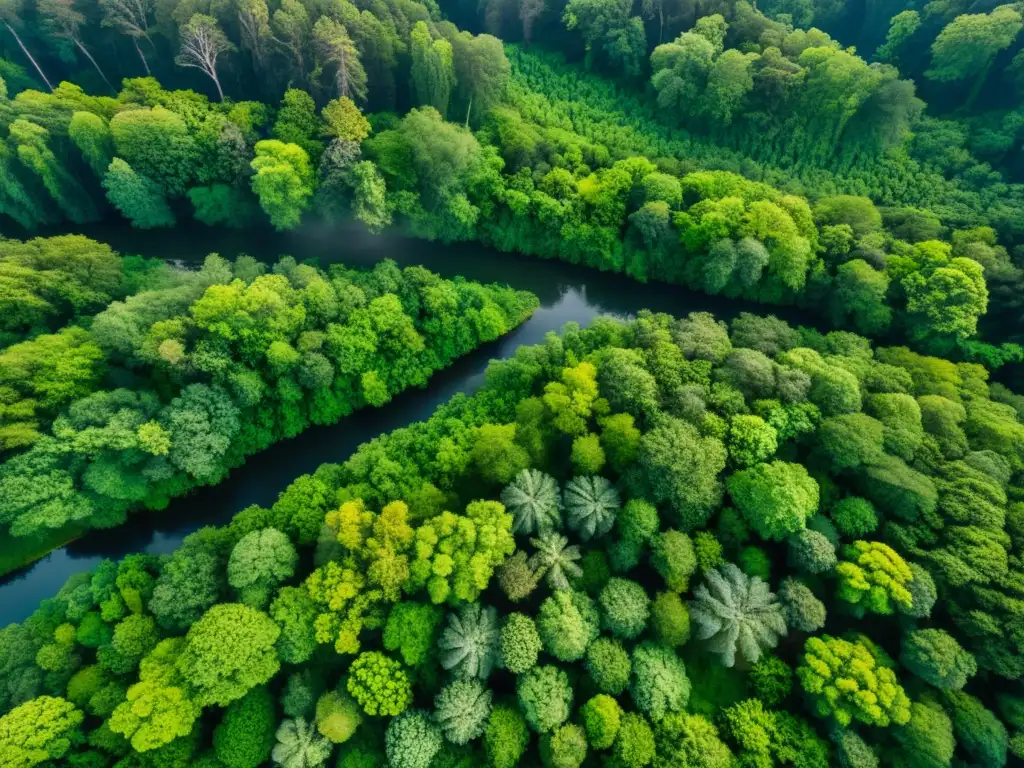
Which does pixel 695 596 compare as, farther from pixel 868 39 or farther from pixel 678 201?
pixel 868 39

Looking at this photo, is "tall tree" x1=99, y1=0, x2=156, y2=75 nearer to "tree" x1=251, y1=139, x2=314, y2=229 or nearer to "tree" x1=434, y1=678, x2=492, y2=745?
"tree" x1=251, y1=139, x2=314, y2=229

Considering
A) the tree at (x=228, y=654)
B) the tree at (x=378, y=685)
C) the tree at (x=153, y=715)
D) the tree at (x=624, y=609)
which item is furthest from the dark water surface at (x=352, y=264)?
the tree at (x=624, y=609)

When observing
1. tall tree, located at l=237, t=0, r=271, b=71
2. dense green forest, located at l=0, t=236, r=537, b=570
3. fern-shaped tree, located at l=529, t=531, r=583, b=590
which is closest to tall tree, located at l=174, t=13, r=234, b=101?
tall tree, located at l=237, t=0, r=271, b=71

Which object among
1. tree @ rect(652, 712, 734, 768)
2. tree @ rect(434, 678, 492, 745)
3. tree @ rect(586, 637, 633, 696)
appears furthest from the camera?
tree @ rect(586, 637, 633, 696)

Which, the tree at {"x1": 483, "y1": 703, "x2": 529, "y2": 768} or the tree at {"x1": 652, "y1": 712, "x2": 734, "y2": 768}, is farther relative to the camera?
the tree at {"x1": 483, "y1": 703, "x2": 529, "y2": 768}

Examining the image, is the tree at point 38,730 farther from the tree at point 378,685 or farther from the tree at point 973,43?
the tree at point 973,43

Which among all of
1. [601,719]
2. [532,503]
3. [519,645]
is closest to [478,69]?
[532,503]

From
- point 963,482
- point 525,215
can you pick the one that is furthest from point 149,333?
point 963,482

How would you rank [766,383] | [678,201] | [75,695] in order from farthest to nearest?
[678,201], [766,383], [75,695]
